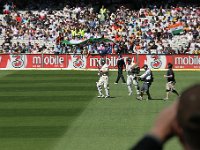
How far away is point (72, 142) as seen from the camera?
52.5ft

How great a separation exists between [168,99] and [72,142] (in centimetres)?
1169

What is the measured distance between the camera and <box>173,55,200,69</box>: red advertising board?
46.1 metres

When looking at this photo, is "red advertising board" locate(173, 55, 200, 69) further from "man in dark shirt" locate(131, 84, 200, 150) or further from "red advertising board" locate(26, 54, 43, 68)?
"man in dark shirt" locate(131, 84, 200, 150)

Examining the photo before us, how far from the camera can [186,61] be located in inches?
1822

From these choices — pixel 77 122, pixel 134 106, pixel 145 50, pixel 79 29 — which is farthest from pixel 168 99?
pixel 79 29

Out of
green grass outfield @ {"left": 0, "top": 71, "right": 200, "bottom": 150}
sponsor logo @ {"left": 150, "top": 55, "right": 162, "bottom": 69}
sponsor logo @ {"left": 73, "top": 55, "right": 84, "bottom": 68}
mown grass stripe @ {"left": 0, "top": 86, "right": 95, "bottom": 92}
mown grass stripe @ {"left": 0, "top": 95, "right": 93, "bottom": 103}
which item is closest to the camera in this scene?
green grass outfield @ {"left": 0, "top": 71, "right": 200, "bottom": 150}

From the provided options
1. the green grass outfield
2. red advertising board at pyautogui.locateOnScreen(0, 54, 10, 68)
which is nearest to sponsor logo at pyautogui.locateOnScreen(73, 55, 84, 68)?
red advertising board at pyautogui.locateOnScreen(0, 54, 10, 68)

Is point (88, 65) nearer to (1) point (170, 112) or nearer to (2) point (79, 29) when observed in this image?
(2) point (79, 29)

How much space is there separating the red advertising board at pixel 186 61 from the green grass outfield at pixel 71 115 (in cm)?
1049

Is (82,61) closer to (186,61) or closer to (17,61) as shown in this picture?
(17,61)

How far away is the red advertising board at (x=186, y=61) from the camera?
4609cm

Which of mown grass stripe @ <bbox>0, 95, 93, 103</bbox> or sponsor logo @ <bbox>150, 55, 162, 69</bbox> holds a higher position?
sponsor logo @ <bbox>150, 55, 162, 69</bbox>

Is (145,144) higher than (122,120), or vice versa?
(145,144)

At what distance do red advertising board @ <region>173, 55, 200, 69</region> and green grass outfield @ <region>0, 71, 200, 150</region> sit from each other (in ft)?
34.4
